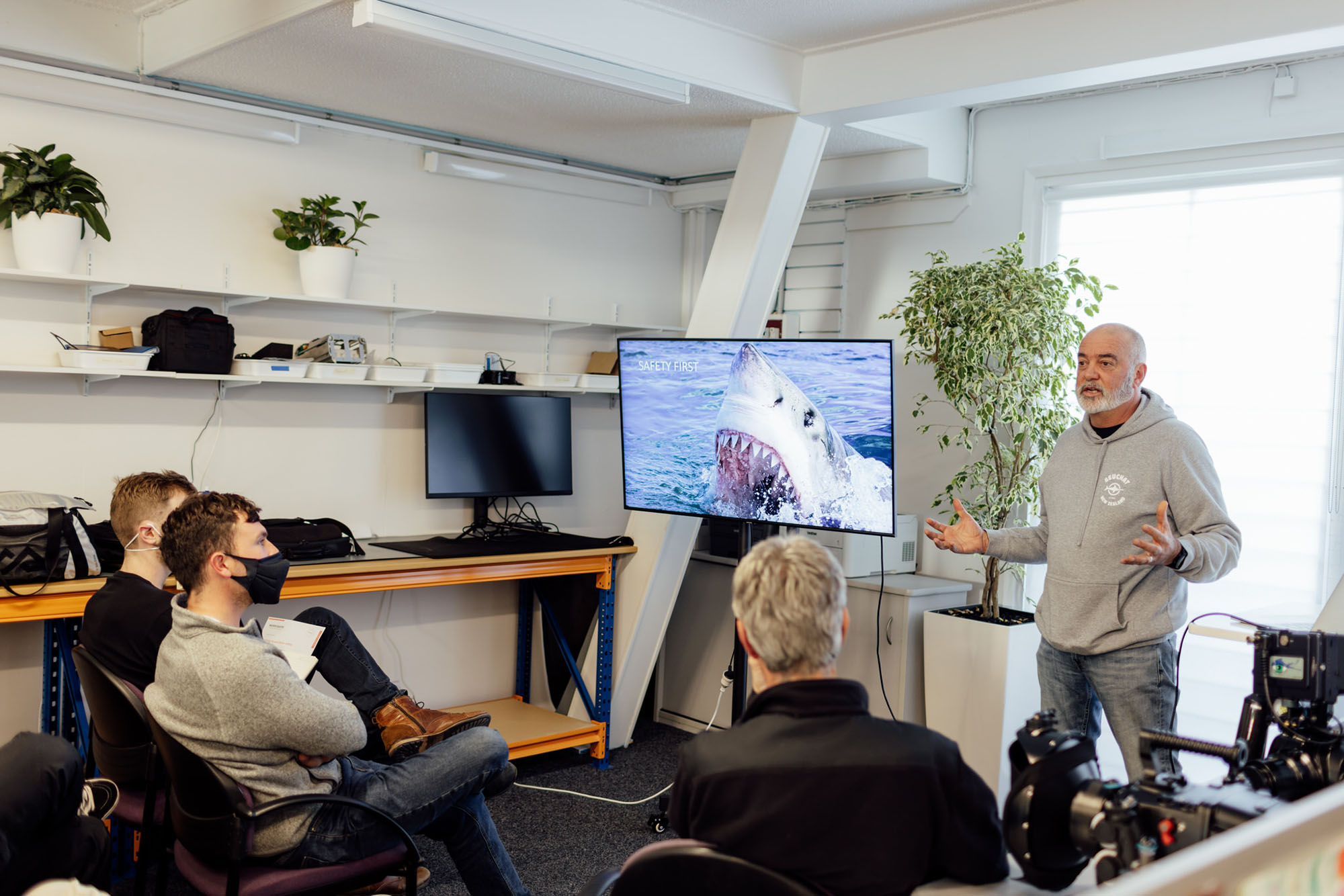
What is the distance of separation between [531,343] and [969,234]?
2024 millimetres

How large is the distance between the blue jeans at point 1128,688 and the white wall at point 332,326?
271cm

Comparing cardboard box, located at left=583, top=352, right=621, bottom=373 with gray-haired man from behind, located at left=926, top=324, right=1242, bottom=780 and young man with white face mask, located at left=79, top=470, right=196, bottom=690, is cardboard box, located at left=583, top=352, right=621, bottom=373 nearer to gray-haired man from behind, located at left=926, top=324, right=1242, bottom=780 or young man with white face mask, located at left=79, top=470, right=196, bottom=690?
gray-haired man from behind, located at left=926, top=324, right=1242, bottom=780

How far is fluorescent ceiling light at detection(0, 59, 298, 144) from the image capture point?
3.56m

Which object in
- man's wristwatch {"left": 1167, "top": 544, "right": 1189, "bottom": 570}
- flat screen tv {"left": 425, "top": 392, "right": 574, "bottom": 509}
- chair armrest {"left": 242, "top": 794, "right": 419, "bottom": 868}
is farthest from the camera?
flat screen tv {"left": 425, "top": 392, "right": 574, "bottom": 509}

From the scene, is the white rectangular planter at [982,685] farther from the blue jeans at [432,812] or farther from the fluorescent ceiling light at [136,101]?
the fluorescent ceiling light at [136,101]

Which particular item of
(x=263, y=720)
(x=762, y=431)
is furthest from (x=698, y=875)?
(x=762, y=431)

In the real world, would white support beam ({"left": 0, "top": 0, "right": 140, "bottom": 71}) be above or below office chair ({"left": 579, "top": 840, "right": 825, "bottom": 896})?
above

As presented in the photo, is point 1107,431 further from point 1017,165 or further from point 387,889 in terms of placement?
point 387,889

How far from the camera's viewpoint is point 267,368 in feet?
12.8

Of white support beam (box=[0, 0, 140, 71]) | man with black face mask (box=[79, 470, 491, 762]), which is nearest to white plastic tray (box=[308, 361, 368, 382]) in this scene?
man with black face mask (box=[79, 470, 491, 762])

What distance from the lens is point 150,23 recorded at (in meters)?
3.73

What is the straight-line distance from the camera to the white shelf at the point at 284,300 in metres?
3.54

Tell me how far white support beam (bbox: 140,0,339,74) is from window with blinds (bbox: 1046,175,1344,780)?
3065mm

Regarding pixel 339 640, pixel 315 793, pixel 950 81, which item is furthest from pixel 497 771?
pixel 950 81
